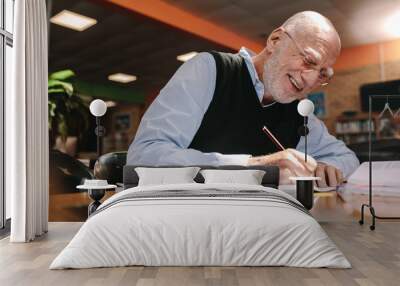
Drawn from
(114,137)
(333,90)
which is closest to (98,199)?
(114,137)

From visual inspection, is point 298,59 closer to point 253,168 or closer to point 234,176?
point 253,168

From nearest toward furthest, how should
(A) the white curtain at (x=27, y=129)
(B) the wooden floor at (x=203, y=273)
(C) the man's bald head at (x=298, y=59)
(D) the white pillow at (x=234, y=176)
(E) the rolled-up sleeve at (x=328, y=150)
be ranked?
1. (B) the wooden floor at (x=203, y=273)
2. (A) the white curtain at (x=27, y=129)
3. (D) the white pillow at (x=234, y=176)
4. (C) the man's bald head at (x=298, y=59)
5. (E) the rolled-up sleeve at (x=328, y=150)

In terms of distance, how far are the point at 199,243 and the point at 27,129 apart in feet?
7.12

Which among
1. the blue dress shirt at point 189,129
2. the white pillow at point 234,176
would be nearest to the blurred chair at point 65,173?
the blue dress shirt at point 189,129

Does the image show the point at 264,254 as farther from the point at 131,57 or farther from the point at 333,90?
the point at 131,57

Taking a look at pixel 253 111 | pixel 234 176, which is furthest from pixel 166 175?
pixel 253 111

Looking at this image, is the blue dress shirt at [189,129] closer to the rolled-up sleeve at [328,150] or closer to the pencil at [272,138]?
the rolled-up sleeve at [328,150]

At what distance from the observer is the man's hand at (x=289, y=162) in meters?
5.00

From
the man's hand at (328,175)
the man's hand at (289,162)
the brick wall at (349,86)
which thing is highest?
the brick wall at (349,86)

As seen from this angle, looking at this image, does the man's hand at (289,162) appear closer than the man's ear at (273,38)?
Yes

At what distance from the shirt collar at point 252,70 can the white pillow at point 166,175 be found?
3.66ft

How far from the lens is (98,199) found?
4.89 meters

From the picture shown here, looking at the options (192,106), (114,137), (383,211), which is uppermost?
(192,106)

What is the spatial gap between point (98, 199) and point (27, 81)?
1447 millimetres
